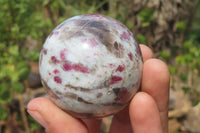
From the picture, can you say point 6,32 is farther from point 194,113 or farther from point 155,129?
point 194,113

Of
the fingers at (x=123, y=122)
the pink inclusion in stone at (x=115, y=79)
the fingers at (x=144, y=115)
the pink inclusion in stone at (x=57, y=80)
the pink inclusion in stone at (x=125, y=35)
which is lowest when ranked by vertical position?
the fingers at (x=123, y=122)

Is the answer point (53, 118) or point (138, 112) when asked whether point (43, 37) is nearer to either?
point (53, 118)

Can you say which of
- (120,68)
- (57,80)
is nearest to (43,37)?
(57,80)

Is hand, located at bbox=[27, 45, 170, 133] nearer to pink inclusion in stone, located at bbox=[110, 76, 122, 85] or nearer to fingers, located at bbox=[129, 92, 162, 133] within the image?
fingers, located at bbox=[129, 92, 162, 133]

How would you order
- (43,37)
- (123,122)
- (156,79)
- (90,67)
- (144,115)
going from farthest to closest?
(43,37)
(123,122)
(156,79)
(144,115)
(90,67)

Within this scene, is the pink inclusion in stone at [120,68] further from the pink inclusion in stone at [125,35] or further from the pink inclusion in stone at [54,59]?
the pink inclusion in stone at [54,59]

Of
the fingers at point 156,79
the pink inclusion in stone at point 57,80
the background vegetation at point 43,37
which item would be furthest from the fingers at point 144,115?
the background vegetation at point 43,37
